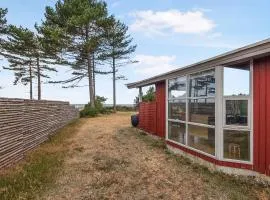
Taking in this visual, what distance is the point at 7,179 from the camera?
6766mm

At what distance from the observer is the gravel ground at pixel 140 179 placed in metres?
6.07

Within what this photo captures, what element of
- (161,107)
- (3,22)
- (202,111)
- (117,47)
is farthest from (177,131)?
(117,47)

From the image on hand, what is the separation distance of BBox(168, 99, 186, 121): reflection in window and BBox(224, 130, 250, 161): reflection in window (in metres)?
2.34

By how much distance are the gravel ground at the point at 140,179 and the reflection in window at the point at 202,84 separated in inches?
75.9

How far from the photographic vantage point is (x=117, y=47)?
35.1 m

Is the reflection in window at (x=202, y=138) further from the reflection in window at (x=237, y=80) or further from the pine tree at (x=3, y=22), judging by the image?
the pine tree at (x=3, y=22)

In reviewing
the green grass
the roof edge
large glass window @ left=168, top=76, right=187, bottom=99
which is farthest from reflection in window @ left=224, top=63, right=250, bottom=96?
the green grass

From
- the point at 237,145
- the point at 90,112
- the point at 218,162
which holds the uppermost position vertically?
the point at 90,112

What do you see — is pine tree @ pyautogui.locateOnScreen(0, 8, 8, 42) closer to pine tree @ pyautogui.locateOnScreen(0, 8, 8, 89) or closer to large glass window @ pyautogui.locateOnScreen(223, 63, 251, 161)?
pine tree @ pyautogui.locateOnScreen(0, 8, 8, 89)

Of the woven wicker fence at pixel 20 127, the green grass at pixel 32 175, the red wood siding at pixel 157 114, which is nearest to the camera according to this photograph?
the green grass at pixel 32 175

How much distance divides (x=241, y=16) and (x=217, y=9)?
1.35 metres

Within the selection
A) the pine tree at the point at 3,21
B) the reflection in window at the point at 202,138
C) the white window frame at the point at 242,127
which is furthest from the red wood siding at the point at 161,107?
the pine tree at the point at 3,21

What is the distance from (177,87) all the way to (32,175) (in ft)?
17.6

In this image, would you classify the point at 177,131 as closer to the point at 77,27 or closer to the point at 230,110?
the point at 230,110
